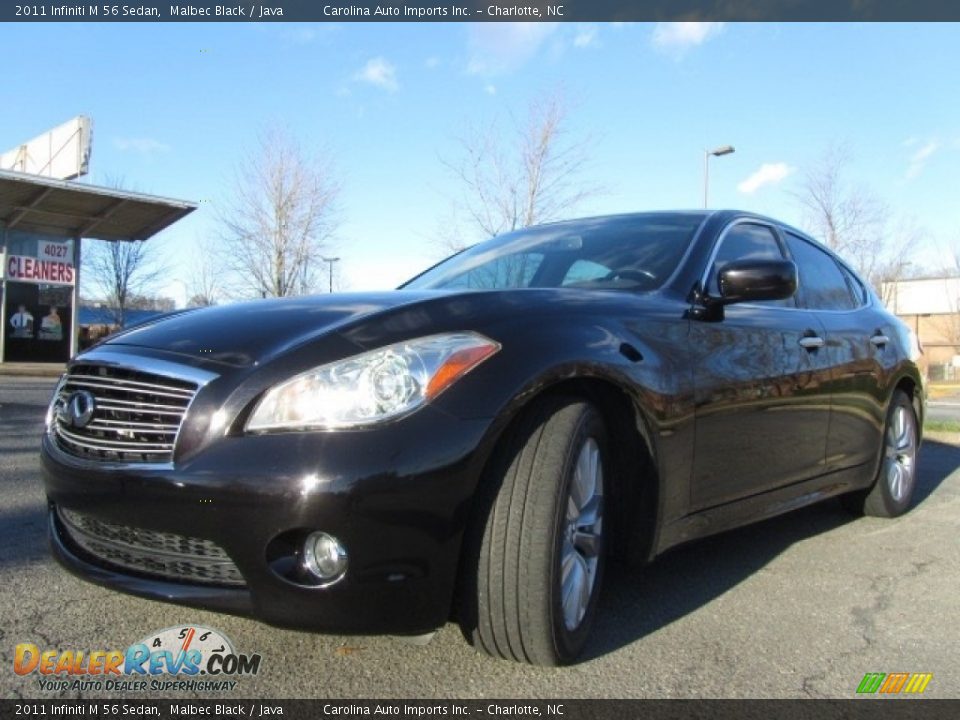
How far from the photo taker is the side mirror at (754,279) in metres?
3.09

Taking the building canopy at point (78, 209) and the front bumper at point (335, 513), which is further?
the building canopy at point (78, 209)

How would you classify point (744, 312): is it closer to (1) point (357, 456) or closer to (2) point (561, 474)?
(2) point (561, 474)

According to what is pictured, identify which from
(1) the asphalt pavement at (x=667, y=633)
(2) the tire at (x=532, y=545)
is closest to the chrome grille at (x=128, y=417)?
(1) the asphalt pavement at (x=667, y=633)

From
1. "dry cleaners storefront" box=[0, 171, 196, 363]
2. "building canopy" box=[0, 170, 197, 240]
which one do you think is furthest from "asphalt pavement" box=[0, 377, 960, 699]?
"dry cleaners storefront" box=[0, 171, 196, 363]

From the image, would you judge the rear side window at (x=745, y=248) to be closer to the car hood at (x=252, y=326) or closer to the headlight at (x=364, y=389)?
the car hood at (x=252, y=326)

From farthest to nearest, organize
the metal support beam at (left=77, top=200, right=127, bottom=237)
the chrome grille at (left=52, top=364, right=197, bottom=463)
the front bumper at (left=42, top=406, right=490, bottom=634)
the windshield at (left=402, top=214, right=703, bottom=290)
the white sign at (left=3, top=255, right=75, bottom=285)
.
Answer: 1. the white sign at (left=3, top=255, right=75, bottom=285)
2. the metal support beam at (left=77, top=200, right=127, bottom=237)
3. the windshield at (left=402, top=214, right=703, bottom=290)
4. the chrome grille at (left=52, top=364, right=197, bottom=463)
5. the front bumper at (left=42, top=406, right=490, bottom=634)

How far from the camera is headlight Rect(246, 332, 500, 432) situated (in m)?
2.08

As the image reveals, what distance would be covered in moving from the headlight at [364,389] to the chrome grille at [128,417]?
240mm

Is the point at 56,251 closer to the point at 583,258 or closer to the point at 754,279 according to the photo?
the point at 583,258

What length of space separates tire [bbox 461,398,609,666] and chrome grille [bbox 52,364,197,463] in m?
→ 0.86

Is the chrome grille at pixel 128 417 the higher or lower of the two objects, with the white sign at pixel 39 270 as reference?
lower

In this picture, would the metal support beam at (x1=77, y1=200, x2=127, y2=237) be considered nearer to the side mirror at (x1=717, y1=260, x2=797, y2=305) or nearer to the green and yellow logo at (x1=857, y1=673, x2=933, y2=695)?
the side mirror at (x1=717, y1=260, x2=797, y2=305)

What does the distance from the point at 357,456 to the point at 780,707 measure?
135 cm

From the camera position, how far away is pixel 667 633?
2709mm
